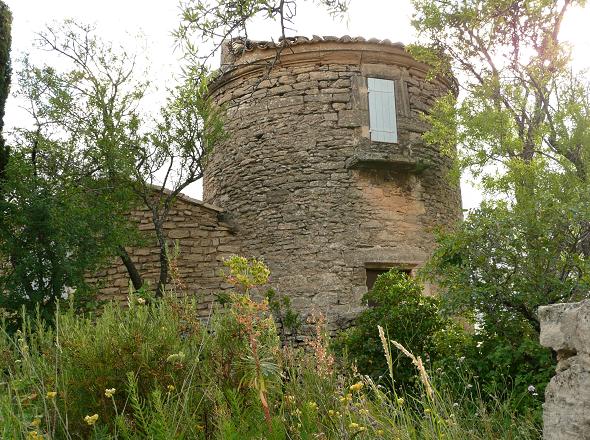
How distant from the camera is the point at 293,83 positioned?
1128 cm

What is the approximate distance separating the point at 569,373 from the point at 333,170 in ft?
28.4

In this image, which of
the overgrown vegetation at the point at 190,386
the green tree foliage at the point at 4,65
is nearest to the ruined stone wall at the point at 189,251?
the green tree foliage at the point at 4,65

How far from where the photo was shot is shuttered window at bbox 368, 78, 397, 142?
11180 millimetres

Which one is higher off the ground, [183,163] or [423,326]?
[183,163]

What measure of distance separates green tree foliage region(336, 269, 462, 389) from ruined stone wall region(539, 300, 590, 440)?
3.95 meters

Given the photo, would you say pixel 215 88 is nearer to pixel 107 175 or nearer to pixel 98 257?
pixel 107 175

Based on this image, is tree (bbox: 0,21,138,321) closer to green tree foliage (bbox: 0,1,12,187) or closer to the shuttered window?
green tree foliage (bbox: 0,1,12,187)

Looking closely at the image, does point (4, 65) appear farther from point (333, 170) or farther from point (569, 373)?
point (569, 373)

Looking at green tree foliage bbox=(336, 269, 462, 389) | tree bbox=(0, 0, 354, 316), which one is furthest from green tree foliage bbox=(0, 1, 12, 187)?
green tree foliage bbox=(336, 269, 462, 389)

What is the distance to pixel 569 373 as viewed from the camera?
2.38m

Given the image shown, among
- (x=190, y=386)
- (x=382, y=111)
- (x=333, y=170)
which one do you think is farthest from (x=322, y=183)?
(x=190, y=386)

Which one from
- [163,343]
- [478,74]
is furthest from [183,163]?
[163,343]

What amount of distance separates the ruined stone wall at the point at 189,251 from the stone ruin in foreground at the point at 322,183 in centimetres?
2

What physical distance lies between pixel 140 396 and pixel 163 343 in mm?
287
